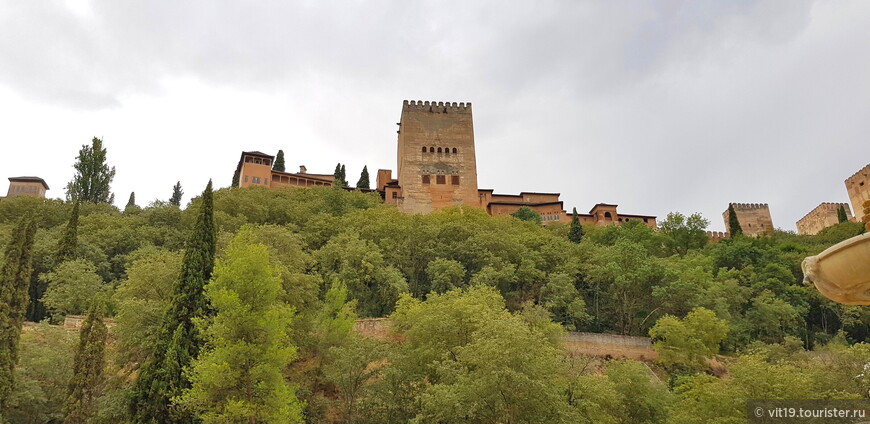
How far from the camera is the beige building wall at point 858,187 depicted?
8000 cm

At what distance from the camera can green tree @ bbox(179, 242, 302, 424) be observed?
63.3 ft

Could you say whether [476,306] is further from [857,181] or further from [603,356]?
[857,181]

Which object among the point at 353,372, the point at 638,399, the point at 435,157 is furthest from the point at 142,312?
the point at 435,157

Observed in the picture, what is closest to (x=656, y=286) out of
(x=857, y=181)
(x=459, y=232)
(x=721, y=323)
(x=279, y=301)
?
(x=721, y=323)

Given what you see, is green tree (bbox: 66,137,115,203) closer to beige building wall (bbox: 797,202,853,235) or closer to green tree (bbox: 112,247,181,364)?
green tree (bbox: 112,247,181,364)

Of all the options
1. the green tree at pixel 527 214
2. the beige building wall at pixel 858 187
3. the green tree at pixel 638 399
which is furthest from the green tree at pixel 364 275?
the beige building wall at pixel 858 187

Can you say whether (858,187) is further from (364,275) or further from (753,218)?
(364,275)

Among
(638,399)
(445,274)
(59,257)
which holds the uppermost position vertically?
(59,257)

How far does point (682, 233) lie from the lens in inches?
2347

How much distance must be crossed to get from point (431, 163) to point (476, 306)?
52.9m

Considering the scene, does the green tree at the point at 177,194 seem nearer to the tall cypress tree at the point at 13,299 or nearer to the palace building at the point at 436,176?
the palace building at the point at 436,176

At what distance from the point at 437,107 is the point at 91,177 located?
43.1m

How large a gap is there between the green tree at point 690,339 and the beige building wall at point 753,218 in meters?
66.4

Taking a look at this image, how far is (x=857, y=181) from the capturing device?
8262cm
